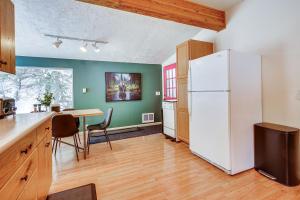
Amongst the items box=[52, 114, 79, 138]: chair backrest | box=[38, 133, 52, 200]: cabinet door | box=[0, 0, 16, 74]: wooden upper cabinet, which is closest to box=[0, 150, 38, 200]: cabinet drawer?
box=[38, 133, 52, 200]: cabinet door

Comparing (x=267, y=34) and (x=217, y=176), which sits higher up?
(x=267, y=34)

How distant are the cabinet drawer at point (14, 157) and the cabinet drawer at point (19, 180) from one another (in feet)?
0.11

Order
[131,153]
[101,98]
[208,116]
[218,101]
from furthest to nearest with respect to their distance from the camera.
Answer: [101,98]
[131,153]
[208,116]
[218,101]

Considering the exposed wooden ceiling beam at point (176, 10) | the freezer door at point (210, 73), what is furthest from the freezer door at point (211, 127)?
the exposed wooden ceiling beam at point (176, 10)

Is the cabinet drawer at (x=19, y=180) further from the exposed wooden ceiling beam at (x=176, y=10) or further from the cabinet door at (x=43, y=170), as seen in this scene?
the exposed wooden ceiling beam at (x=176, y=10)

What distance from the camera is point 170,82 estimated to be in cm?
507

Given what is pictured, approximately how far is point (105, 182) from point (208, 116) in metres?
1.73

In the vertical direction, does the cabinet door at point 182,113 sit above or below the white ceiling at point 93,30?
below

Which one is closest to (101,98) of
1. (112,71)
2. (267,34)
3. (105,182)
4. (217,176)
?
(112,71)

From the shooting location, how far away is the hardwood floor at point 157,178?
173cm

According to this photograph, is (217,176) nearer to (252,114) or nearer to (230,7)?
(252,114)

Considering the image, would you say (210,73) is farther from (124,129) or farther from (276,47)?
(124,129)

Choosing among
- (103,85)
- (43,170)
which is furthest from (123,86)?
(43,170)

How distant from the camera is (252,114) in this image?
2.25m
